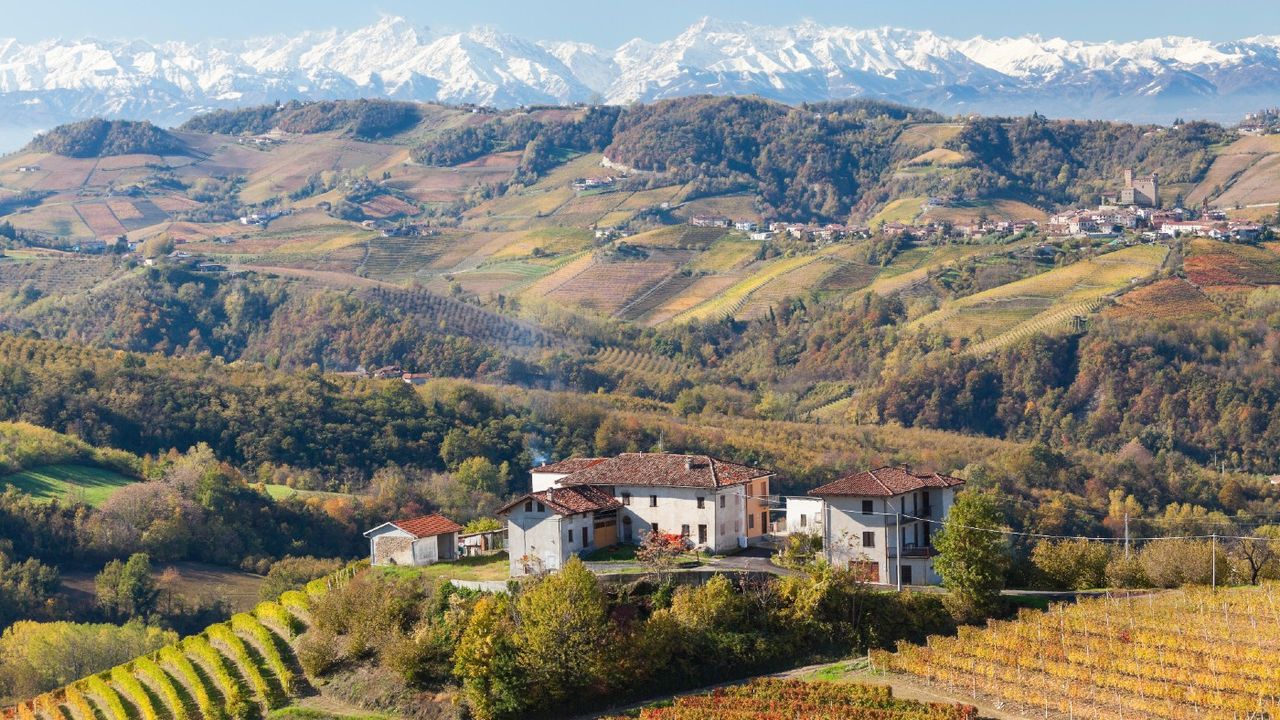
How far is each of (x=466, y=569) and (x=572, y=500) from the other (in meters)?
3.66

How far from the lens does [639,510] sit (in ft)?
171

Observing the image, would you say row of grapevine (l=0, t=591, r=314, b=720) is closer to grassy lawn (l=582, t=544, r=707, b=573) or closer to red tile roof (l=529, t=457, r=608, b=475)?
red tile roof (l=529, t=457, r=608, b=475)

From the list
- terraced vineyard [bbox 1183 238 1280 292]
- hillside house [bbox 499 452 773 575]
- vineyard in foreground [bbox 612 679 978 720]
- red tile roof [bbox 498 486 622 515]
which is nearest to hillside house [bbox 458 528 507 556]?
hillside house [bbox 499 452 773 575]

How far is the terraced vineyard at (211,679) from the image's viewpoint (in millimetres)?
47438

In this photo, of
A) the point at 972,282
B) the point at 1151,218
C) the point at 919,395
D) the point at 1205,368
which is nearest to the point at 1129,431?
the point at 1205,368

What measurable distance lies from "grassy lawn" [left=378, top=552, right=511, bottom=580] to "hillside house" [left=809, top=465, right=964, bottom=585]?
9.24m

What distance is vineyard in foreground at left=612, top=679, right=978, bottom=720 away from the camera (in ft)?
127

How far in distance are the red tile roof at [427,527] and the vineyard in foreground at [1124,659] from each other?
52.3ft

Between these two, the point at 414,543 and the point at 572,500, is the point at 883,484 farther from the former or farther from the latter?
the point at 414,543

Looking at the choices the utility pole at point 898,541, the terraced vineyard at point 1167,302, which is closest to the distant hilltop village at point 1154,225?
the terraced vineyard at point 1167,302

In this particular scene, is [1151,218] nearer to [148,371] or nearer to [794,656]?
[148,371]

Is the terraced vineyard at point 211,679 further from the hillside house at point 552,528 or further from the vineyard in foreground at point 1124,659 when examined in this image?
the vineyard in foreground at point 1124,659

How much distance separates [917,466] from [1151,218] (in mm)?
82567

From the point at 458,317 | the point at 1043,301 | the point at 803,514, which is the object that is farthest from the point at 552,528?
the point at 458,317
